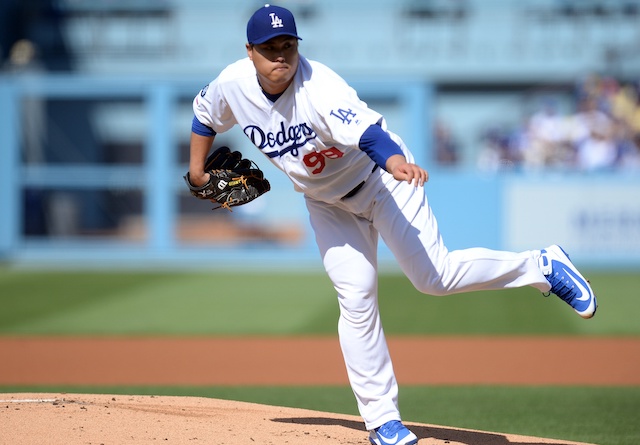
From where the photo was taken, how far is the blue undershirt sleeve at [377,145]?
152 inches

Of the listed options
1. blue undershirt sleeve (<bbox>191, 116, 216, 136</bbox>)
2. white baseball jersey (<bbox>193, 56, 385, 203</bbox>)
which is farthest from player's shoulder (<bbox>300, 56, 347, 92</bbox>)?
blue undershirt sleeve (<bbox>191, 116, 216, 136</bbox>)

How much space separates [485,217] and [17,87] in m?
7.78

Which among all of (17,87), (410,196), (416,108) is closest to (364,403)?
(410,196)

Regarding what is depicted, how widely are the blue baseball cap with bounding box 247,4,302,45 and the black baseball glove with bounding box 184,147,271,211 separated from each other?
87 centimetres

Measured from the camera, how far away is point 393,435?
4254mm

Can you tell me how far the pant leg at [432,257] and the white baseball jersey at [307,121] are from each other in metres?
0.22

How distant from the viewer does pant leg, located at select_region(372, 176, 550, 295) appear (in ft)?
14.1

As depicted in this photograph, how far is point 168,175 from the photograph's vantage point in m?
15.3

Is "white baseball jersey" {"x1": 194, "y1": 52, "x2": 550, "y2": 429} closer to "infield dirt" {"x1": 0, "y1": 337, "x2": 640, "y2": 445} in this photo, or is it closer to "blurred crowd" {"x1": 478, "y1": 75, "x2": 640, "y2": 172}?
"infield dirt" {"x1": 0, "y1": 337, "x2": 640, "y2": 445}

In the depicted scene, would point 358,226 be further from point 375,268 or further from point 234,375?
point 234,375

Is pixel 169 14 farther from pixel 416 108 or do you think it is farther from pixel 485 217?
pixel 485 217

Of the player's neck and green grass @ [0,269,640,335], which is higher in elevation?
the player's neck

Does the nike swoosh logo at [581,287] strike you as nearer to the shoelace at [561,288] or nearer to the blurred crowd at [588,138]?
the shoelace at [561,288]

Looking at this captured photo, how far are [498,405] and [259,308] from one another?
4923 millimetres
